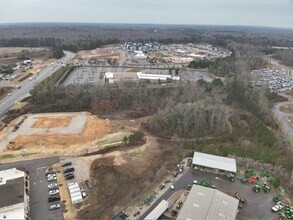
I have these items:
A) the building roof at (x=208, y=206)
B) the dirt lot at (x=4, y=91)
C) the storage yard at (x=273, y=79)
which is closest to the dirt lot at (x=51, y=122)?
the dirt lot at (x=4, y=91)

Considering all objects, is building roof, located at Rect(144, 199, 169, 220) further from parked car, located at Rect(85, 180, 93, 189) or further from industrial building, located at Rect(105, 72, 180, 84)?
industrial building, located at Rect(105, 72, 180, 84)

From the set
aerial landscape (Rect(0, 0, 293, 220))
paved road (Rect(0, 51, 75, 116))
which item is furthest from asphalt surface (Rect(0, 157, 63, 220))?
paved road (Rect(0, 51, 75, 116))

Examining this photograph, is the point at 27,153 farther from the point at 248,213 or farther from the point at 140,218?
the point at 248,213

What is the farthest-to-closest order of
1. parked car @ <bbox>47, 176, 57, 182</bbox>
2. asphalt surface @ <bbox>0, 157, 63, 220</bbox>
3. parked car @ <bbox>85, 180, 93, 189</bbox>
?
parked car @ <bbox>47, 176, 57, 182</bbox>
parked car @ <bbox>85, 180, 93, 189</bbox>
asphalt surface @ <bbox>0, 157, 63, 220</bbox>

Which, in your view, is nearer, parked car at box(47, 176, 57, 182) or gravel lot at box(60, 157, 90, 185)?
parked car at box(47, 176, 57, 182)

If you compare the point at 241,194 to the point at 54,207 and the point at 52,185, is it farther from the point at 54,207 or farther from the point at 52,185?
the point at 52,185

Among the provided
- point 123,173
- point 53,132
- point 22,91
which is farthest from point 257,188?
point 22,91

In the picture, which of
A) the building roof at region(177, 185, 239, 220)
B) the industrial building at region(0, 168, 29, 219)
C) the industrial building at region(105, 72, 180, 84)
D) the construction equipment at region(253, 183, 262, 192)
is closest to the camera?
the building roof at region(177, 185, 239, 220)
